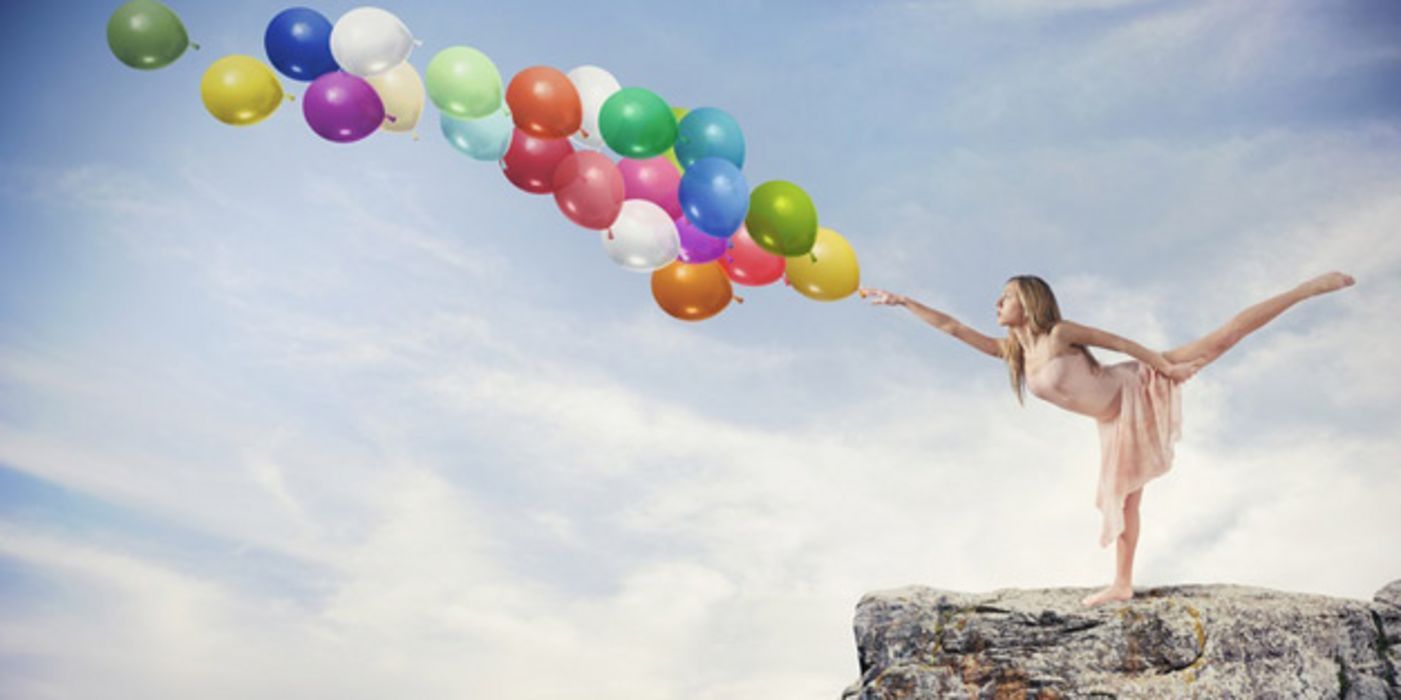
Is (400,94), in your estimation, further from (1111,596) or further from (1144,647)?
(1144,647)

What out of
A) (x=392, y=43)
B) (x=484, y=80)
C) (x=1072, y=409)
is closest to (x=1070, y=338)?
(x=1072, y=409)

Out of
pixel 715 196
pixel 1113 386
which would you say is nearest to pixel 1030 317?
pixel 1113 386

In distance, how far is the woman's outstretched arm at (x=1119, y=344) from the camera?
23.0 ft

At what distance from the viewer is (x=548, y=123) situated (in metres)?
6.69

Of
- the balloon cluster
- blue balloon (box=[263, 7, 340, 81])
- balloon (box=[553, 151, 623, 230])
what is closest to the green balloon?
the balloon cluster

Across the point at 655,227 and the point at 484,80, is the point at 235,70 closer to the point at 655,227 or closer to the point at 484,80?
the point at 484,80

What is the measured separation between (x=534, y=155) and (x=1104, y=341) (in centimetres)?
332

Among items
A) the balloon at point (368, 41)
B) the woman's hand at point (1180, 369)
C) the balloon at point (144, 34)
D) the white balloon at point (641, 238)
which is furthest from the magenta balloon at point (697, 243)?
the balloon at point (144, 34)

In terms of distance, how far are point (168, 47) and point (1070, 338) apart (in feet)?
16.8

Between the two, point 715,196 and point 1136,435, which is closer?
point 715,196

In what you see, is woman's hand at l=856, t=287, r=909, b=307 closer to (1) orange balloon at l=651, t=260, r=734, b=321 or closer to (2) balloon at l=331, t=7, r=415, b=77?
(1) orange balloon at l=651, t=260, r=734, b=321

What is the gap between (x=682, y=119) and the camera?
7.13m

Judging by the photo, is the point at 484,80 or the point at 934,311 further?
the point at 934,311

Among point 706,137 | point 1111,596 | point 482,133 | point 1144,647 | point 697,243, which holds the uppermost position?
point 706,137
